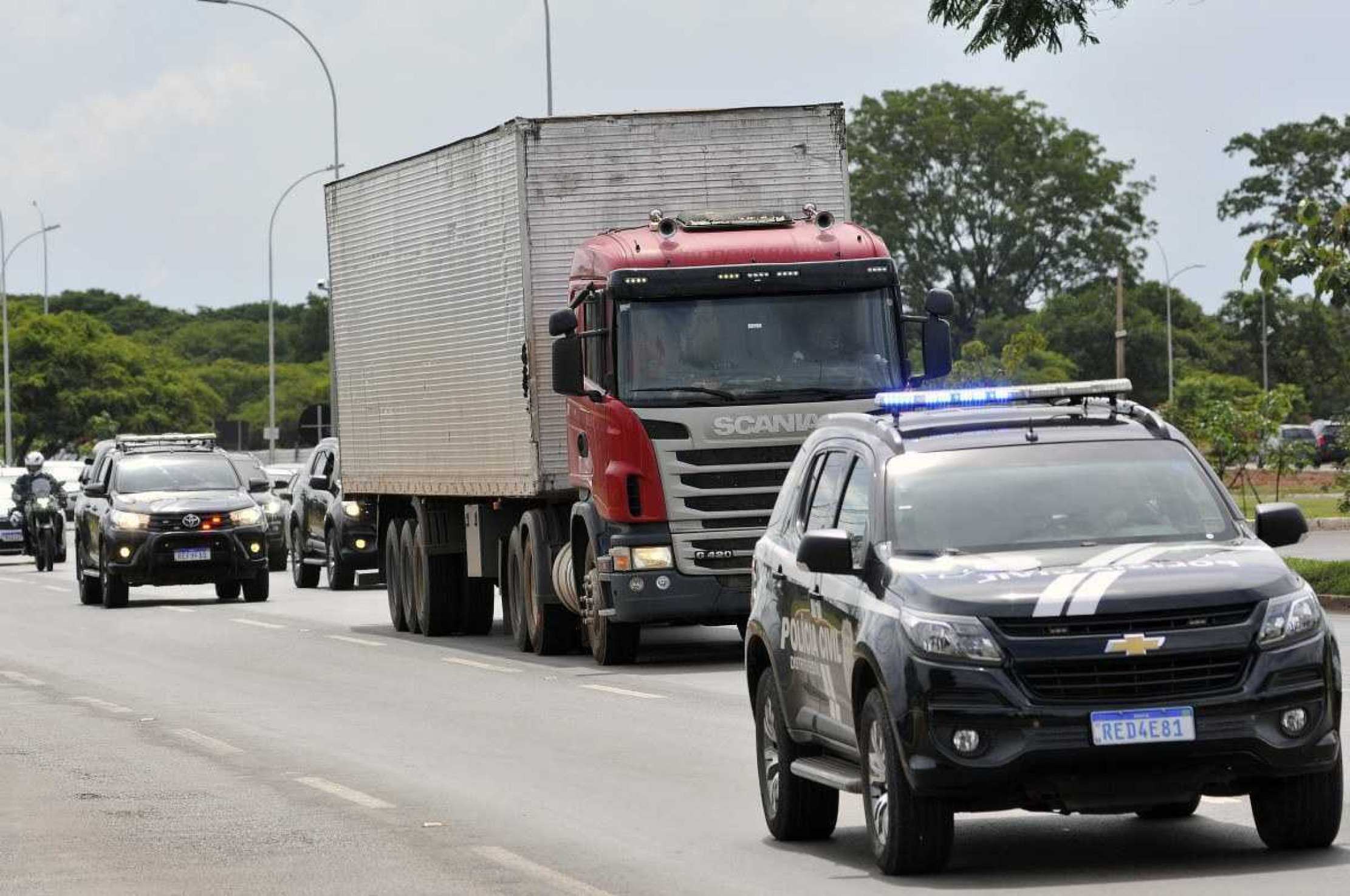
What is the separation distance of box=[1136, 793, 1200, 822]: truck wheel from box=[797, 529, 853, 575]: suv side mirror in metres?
1.98

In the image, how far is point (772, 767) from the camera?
11.8m

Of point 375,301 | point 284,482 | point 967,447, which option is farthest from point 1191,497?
point 284,482

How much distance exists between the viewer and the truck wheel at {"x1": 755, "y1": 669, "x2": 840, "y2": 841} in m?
11.5

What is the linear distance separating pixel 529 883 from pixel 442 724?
24.0ft

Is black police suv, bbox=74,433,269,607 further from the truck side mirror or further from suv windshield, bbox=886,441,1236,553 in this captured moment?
suv windshield, bbox=886,441,1236,553

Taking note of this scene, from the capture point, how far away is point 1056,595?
9.69m

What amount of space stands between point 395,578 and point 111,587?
752 centimetres

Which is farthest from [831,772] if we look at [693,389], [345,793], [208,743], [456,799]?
[693,389]

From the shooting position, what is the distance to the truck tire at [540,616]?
23922 millimetres

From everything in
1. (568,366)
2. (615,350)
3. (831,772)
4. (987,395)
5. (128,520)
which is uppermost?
(615,350)

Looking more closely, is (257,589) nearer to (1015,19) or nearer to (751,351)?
(751,351)

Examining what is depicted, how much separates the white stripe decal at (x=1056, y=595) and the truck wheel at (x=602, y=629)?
12.2 meters

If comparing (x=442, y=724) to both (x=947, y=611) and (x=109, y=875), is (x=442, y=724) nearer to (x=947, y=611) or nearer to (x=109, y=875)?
(x=109, y=875)

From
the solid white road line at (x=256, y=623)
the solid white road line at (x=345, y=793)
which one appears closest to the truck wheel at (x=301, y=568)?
the solid white road line at (x=256, y=623)
